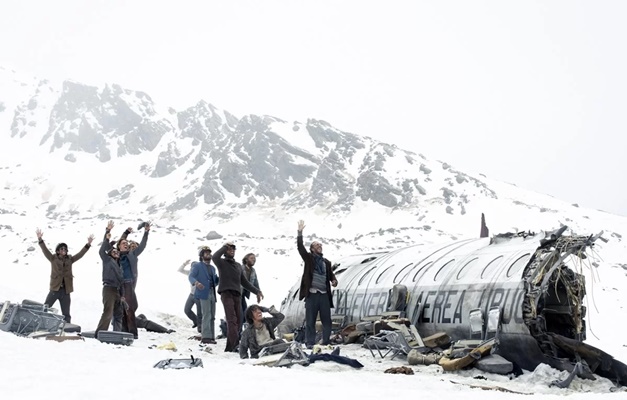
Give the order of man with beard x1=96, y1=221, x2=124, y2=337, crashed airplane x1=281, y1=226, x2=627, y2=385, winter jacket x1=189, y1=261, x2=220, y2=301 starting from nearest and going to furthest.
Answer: crashed airplane x1=281, y1=226, x2=627, y2=385 → man with beard x1=96, y1=221, x2=124, y2=337 → winter jacket x1=189, y1=261, x2=220, y2=301

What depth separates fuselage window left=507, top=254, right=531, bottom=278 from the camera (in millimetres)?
11351

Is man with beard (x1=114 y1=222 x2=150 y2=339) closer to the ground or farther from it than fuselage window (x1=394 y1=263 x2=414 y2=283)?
closer to the ground

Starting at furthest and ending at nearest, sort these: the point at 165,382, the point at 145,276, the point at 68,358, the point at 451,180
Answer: the point at 451,180, the point at 145,276, the point at 68,358, the point at 165,382

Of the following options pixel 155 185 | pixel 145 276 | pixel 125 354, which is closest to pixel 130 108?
pixel 155 185

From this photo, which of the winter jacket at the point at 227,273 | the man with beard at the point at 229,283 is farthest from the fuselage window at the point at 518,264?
the winter jacket at the point at 227,273

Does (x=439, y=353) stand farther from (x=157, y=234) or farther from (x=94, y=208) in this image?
(x=94, y=208)

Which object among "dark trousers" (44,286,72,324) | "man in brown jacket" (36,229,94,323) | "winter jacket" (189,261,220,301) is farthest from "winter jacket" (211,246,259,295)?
"dark trousers" (44,286,72,324)

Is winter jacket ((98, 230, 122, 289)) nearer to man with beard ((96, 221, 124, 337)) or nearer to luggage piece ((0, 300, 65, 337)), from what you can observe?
man with beard ((96, 221, 124, 337))

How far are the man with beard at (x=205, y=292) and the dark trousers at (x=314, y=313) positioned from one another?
2.24m

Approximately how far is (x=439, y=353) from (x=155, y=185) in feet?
346

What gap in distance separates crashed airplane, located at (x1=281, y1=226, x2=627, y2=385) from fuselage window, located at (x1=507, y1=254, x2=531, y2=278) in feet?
0.08

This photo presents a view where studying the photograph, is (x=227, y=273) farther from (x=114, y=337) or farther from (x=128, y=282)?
(x=128, y=282)

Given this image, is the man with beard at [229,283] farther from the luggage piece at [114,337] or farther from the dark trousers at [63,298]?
the dark trousers at [63,298]

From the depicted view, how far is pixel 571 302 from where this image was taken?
38.9ft
